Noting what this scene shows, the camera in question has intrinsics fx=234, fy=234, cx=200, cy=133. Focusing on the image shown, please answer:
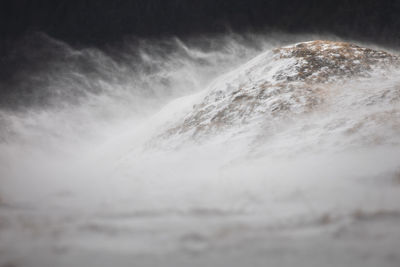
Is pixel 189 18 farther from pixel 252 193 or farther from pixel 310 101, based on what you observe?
pixel 252 193

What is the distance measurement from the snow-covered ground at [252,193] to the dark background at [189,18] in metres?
16.7

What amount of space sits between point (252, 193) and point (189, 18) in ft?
71.8

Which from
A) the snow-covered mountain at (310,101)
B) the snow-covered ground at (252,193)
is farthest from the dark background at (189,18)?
the snow-covered ground at (252,193)

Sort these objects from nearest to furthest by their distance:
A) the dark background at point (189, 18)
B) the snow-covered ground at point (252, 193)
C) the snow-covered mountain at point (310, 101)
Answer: the snow-covered ground at point (252, 193) < the snow-covered mountain at point (310, 101) < the dark background at point (189, 18)

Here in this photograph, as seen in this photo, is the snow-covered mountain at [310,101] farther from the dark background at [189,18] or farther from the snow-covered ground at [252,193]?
the dark background at [189,18]

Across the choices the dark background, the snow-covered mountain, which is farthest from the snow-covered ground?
the dark background

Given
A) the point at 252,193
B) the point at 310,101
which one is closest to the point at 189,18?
the point at 310,101

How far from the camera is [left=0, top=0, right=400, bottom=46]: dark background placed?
19.7m

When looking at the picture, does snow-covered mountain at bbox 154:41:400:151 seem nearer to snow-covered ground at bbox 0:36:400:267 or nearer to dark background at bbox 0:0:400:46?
snow-covered ground at bbox 0:36:400:267

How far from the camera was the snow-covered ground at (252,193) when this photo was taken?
2.33 meters

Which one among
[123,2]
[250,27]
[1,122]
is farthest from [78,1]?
[250,27]

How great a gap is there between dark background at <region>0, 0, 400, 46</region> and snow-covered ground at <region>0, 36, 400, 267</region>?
658 inches

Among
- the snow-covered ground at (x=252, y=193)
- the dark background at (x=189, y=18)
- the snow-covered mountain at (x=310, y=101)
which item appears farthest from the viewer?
the dark background at (x=189, y=18)

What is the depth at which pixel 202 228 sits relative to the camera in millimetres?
2709
